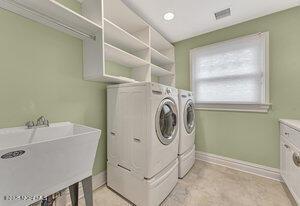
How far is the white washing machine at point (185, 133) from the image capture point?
1.94m

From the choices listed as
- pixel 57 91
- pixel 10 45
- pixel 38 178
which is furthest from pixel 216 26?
pixel 38 178

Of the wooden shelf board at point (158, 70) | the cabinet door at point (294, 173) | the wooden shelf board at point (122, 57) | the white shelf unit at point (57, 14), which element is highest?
the white shelf unit at point (57, 14)

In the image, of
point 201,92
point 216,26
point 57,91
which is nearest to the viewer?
point 57,91

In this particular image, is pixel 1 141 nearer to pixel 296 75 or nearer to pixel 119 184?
pixel 119 184

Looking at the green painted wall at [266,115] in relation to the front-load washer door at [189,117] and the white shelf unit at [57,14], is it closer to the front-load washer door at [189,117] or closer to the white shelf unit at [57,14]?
the front-load washer door at [189,117]

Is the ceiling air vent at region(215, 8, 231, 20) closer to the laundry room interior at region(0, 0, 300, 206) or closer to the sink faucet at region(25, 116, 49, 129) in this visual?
the laundry room interior at region(0, 0, 300, 206)

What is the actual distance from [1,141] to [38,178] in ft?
1.31

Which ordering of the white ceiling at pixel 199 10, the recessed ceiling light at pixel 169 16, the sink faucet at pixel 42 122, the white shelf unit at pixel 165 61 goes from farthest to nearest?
the white shelf unit at pixel 165 61 → the recessed ceiling light at pixel 169 16 → the white ceiling at pixel 199 10 → the sink faucet at pixel 42 122

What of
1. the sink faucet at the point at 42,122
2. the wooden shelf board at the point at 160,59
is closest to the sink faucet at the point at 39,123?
the sink faucet at the point at 42,122

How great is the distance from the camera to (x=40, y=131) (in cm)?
113

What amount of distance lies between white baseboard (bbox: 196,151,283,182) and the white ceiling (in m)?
2.15

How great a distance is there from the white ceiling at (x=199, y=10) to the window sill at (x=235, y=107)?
1.28 meters

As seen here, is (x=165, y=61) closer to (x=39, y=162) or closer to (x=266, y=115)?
(x=266, y=115)

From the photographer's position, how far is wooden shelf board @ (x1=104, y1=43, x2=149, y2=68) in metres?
1.63
